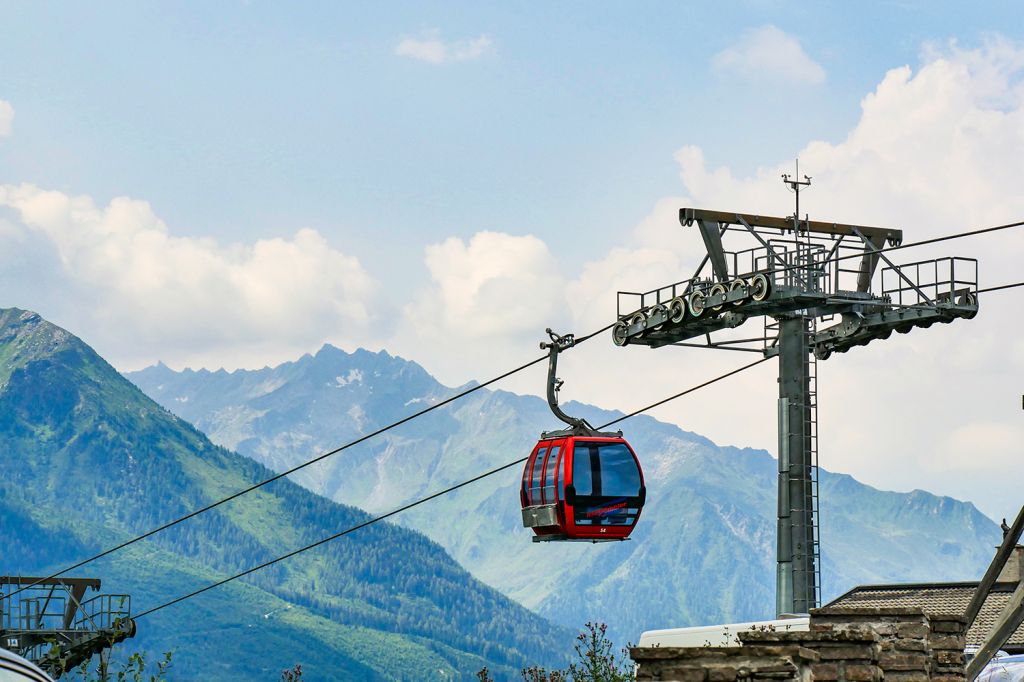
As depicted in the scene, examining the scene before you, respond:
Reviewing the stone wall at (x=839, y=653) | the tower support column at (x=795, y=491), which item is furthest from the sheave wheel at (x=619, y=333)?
the stone wall at (x=839, y=653)

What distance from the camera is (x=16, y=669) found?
233 inches

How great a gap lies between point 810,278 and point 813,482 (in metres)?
5.25

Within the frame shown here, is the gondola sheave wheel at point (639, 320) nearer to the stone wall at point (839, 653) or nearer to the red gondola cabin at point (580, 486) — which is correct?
the red gondola cabin at point (580, 486)

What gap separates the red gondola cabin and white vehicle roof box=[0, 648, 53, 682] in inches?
758

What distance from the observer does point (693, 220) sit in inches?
1710

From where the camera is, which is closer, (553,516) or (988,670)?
(553,516)

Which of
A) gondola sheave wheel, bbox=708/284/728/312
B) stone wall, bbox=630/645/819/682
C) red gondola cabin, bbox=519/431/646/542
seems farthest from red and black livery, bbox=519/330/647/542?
stone wall, bbox=630/645/819/682

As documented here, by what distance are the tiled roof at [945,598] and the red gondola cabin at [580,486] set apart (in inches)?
1025

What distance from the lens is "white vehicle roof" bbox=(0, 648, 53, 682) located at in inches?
231

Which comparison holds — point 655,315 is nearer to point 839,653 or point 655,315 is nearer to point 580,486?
point 580,486

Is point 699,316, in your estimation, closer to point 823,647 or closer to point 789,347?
point 789,347

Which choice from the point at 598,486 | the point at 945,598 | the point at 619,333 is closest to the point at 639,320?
the point at 619,333

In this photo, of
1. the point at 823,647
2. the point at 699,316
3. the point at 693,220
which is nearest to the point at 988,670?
the point at 699,316

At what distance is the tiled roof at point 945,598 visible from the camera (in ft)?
166
